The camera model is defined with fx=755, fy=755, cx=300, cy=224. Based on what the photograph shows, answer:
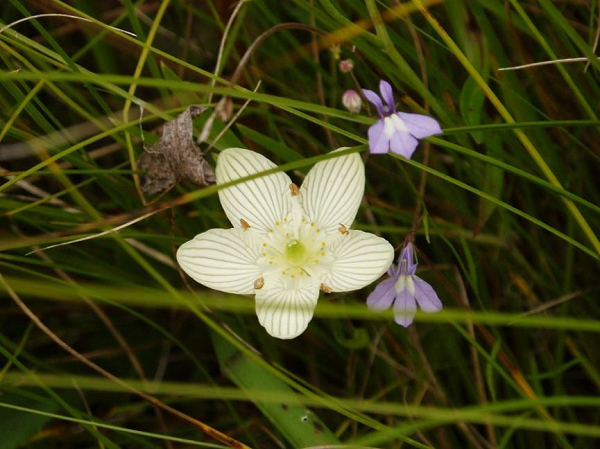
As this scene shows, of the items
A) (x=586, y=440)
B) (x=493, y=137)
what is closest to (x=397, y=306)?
(x=493, y=137)

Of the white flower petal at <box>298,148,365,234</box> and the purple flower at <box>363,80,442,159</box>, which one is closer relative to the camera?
the purple flower at <box>363,80,442,159</box>

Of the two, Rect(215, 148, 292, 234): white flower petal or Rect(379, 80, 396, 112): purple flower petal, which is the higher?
Rect(379, 80, 396, 112): purple flower petal

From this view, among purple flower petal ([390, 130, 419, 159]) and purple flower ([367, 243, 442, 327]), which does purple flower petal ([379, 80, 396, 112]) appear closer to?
purple flower petal ([390, 130, 419, 159])

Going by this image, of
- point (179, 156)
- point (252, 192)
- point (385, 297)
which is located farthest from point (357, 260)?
point (179, 156)

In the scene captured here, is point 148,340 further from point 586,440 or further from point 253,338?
point 586,440

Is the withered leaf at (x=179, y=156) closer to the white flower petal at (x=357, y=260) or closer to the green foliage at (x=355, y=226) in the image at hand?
the green foliage at (x=355, y=226)

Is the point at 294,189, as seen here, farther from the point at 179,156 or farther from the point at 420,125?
the point at 420,125

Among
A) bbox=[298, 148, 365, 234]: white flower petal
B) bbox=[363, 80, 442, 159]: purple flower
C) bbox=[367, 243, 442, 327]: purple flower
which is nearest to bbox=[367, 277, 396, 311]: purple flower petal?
bbox=[367, 243, 442, 327]: purple flower
